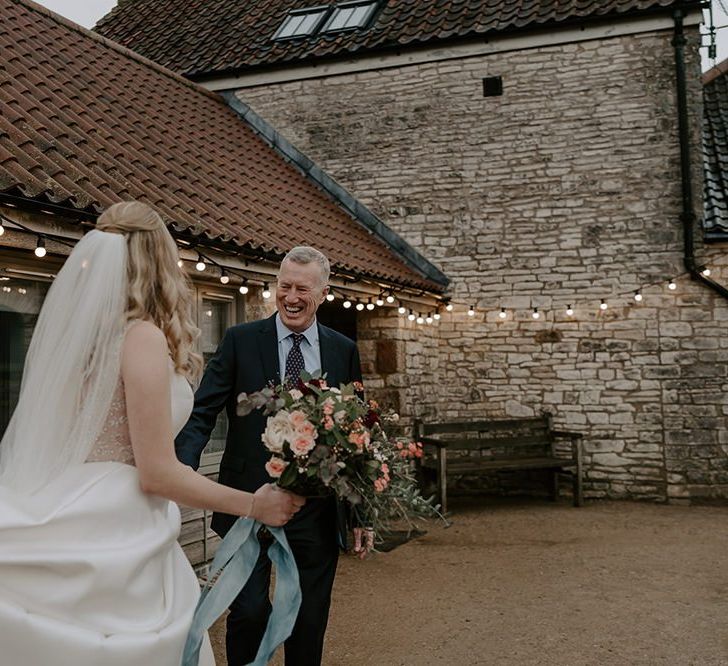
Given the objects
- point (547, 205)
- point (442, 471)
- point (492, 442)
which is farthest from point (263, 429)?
point (547, 205)

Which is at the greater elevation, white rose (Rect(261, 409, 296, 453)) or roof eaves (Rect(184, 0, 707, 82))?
roof eaves (Rect(184, 0, 707, 82))

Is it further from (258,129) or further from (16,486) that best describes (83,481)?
(258,129)

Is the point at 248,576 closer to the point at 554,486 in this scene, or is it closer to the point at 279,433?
the point at 279,433

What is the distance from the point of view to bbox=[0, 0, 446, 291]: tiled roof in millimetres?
5438

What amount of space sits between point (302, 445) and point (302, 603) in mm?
1000

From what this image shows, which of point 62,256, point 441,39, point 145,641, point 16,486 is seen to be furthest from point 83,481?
point 441,39

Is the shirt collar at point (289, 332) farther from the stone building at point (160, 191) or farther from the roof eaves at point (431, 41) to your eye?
the roof eaves at point (431, 41)

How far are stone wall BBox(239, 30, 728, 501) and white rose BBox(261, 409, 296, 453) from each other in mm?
6800

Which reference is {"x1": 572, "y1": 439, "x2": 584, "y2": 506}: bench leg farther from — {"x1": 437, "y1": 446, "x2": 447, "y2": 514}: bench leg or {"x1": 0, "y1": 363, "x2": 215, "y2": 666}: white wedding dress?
{"x1": 0, "y1": 363, "x2": 215, "y2": 666}: white wedding dress

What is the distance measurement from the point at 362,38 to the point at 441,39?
1199 mm

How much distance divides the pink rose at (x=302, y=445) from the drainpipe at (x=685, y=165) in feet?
26.6

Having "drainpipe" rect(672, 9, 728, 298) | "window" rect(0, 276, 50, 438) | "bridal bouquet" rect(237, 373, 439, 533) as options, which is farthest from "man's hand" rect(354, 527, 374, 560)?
"drainpipe" rect(672, 9, 728, 298)

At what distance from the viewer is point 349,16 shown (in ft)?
36.1

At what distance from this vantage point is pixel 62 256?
15.7 ft
